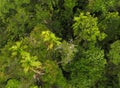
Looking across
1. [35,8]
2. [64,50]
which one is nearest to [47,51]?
[64,50]

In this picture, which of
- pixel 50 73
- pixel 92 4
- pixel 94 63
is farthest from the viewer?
pixel 92 4

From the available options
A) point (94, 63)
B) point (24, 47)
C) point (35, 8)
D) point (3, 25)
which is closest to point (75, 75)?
point (94, 63)

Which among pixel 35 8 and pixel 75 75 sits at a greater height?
pixel 35 8

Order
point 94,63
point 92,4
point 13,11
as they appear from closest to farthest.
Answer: point 94,63 < point 92,4 < point 13,11

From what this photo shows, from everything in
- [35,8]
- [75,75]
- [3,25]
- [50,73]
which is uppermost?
[35,8]

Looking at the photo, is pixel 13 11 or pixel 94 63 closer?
pixel 94 63

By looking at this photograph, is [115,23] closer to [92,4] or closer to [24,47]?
[92,4]
